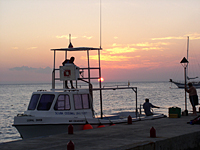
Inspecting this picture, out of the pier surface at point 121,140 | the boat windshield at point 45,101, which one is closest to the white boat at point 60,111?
the boat windshield at point 45,101

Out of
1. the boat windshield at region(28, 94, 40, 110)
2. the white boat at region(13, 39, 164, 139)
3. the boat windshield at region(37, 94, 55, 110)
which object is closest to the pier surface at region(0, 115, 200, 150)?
the white boat at region(13, 39, 164, 139)

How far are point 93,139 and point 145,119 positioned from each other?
692cm

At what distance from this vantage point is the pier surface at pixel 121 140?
31.3 ft

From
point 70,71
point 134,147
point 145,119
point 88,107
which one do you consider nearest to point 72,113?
point 88,107

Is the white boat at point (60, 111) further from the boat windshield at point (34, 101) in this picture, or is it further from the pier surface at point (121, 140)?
the pier surface at point (121, 140)

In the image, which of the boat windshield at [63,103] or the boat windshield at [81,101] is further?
the boat windshield at [81,101]

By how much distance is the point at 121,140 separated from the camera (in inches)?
411

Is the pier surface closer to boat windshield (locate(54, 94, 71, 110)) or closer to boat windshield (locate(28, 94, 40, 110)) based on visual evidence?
boat windshield (locate(54, 94, 71, 110))

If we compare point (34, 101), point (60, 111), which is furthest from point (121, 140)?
point (34, 101)

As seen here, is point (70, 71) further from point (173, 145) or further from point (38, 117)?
point (173, 145)

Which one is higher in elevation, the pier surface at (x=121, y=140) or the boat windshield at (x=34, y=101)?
the boat windshield at (x=34, y=101)

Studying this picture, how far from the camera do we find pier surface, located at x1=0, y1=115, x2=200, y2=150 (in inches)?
376

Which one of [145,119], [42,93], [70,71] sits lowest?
[145,119]

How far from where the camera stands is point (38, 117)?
14.4 meters
